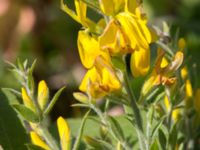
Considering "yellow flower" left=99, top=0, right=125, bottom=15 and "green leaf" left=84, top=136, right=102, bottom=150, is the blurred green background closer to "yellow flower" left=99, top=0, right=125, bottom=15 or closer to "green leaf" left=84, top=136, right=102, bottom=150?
"green leaf" left=84, top=136, right=102, bottom=150

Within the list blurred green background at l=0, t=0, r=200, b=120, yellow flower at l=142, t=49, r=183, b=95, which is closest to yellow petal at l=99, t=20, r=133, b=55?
yellow flower at l=142, t=49, r=183, b=95

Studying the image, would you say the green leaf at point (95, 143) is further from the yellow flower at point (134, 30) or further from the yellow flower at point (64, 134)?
the yellow flower at point (134, 30)

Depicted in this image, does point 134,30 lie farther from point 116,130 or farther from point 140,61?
point 116,130

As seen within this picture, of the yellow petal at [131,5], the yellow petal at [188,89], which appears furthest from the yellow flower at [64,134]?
the yellow petal at [188,89]

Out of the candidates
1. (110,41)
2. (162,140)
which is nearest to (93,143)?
(162,140)

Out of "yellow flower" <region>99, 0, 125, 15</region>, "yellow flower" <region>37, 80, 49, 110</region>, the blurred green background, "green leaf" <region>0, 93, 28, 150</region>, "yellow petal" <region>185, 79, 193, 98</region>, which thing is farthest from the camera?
the blurred green background

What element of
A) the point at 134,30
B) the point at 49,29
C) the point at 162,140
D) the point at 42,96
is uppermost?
the point at 134,30

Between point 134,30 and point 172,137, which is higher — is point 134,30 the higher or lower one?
the higher one
